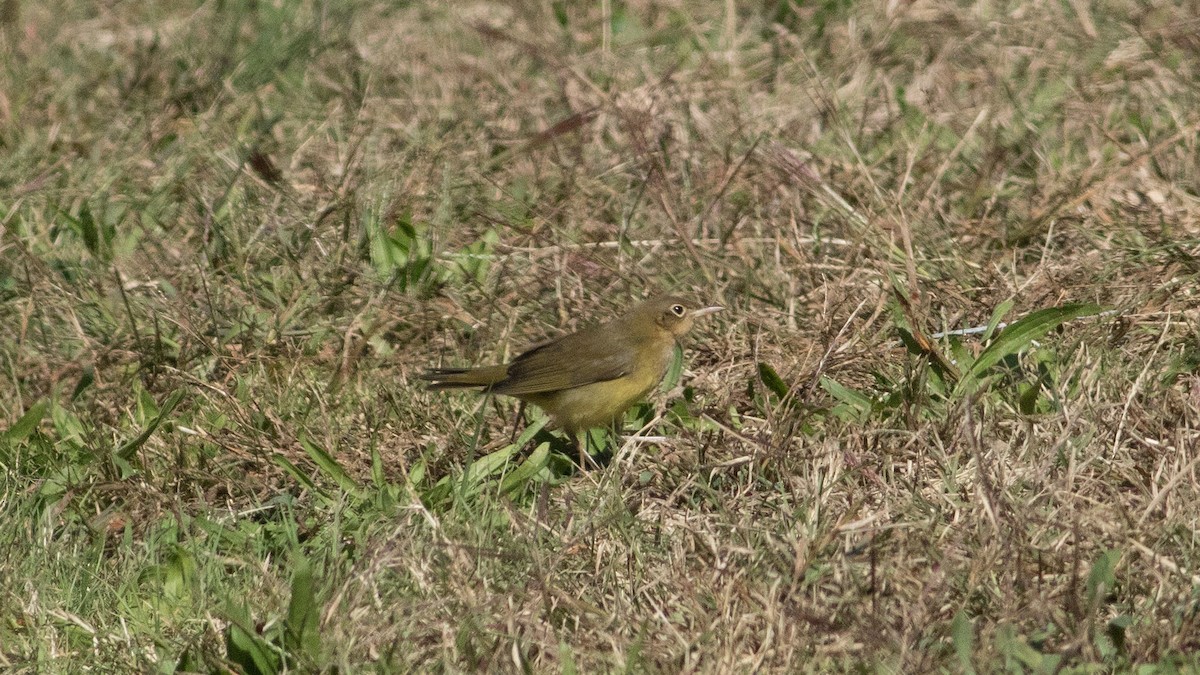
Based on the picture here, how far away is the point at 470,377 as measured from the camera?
5.18 m

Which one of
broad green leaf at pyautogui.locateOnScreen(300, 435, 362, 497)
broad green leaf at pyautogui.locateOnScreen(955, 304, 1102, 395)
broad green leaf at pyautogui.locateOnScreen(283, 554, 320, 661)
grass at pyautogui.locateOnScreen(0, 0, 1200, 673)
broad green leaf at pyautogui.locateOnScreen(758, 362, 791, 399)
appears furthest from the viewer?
broad green leaf at pyautogui.locateOnScreen(758, 362, 791, 399)

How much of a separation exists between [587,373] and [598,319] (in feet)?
2.42

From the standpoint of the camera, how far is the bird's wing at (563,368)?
506 cm

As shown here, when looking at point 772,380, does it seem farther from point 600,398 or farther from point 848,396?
point 600,398

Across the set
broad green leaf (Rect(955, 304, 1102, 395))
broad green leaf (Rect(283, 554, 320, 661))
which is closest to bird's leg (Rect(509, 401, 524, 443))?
broad green leaf (Rect(955, 304, 1102, 395))

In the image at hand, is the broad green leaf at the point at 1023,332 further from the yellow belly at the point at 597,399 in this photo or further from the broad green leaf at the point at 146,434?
the broad green leaf at the point at 146,434

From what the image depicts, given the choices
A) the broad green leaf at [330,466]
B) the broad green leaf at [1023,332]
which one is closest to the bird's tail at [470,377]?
the broad green leaf at [330,466]

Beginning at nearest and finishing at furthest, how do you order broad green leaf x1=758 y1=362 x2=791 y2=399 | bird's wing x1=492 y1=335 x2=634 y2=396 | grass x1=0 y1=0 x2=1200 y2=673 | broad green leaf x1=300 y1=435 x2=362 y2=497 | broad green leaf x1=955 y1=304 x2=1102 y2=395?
grass x1=0 y1=0 x2=1200 y2=673, broad green leaf x1=300 y1=435 x2=362 y2=497, broad green leaf x1=955 y1=304 x2=1102 y2=395, broad green leaf x1=758 y1=362 x2=791 y2=399, bird's wing x1=492 y1=335 x2=634 y2=396

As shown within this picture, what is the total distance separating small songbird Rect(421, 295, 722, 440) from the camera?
16.7 feet

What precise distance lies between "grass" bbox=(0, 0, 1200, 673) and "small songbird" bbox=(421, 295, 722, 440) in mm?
126

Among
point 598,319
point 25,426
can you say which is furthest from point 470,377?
point 25,426

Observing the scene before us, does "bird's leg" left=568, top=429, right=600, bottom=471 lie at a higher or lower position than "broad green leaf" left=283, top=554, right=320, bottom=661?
lower

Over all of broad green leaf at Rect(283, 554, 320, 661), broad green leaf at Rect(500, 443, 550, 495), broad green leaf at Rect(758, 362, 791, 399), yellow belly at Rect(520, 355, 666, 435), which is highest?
broad green leaf at Rect(283, 554, 320, 661)

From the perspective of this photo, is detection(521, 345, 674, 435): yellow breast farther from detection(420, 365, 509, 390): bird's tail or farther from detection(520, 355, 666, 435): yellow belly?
detection(420, 365, 509, 390): bird's tail
